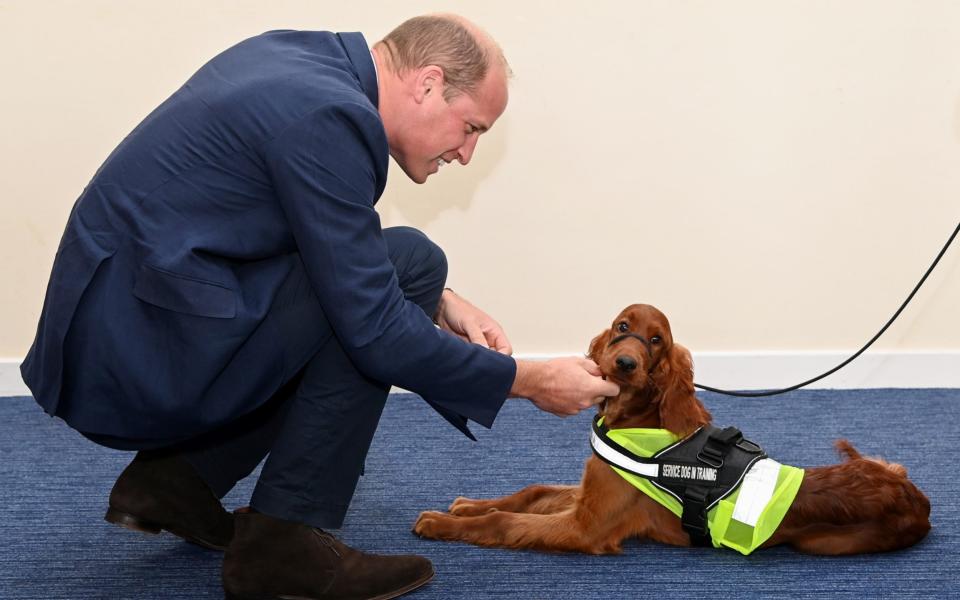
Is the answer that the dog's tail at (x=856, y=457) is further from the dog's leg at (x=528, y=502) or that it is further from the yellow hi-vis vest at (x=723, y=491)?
the dog's leg at (x=528, y=502)

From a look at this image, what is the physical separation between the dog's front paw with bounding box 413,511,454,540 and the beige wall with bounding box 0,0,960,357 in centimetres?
126

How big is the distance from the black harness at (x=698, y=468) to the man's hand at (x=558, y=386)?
31 cm

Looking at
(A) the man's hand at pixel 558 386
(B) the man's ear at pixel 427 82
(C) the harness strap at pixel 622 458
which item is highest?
(B) the man's ear at pixel 427 82

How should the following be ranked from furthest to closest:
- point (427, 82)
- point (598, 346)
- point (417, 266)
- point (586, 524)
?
point (598, 346), point (586, 524), point (417, 266), point (427, 82)

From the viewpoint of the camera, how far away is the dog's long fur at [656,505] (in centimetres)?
204

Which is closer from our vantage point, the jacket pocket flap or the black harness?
the jacket pocket flap

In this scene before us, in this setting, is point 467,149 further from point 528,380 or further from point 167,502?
point 167,502

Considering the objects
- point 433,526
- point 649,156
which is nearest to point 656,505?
point 433,526

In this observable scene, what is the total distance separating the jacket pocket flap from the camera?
1589 mm

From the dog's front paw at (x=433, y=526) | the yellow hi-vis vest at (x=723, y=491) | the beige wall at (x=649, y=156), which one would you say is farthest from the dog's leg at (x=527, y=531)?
the beige wall at (x=649, y=156)

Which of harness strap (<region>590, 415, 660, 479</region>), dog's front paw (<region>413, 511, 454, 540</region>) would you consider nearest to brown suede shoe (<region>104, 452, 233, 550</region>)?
dog's front paw (<region>413, 511, 454, 540</region>)

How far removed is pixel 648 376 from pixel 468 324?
0.38m

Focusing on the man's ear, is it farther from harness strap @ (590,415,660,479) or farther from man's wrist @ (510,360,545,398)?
harness strap @ (590,415,660,479)

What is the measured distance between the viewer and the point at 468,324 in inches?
81.6
